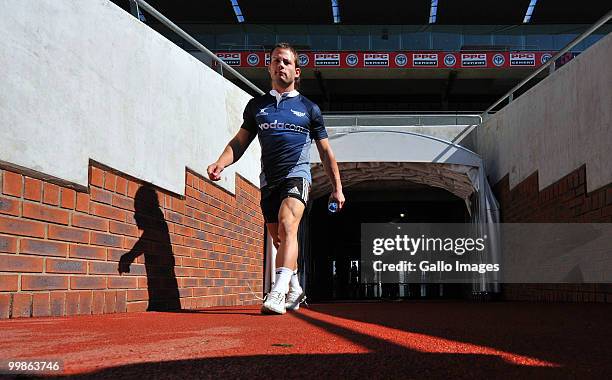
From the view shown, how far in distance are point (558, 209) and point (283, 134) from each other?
387 cm

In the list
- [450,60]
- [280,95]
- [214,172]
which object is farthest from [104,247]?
[450,60]

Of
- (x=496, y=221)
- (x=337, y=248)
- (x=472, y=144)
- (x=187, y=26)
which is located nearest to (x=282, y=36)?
(x=187, y=26)

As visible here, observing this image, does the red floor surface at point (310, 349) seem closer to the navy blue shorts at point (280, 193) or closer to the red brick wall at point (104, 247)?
the red brick wall at point (104, 247)

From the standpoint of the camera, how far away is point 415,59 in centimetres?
2662

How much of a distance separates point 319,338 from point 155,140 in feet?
8.81


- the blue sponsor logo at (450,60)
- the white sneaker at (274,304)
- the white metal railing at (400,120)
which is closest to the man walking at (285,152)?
the white sneaker at (274,304)

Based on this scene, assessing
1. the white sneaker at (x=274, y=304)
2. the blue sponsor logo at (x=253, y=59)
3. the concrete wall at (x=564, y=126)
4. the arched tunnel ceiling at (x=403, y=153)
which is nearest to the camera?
the white sneaker at (x=274, y=304)

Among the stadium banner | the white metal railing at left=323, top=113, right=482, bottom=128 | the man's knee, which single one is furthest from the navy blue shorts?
the stadium banner

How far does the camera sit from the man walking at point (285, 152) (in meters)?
3.84

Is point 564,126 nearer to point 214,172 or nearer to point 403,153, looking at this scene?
point 403,153

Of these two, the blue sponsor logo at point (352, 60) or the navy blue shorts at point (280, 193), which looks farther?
the blue sponsor logo at point (352, 60)

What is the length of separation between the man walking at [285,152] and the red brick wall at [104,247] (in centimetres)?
74

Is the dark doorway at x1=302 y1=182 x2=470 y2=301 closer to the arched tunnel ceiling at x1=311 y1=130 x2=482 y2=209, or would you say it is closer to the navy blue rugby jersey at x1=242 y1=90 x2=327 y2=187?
the arched tunnel ceiling at x1=311 y1=130 x2=482 y2=209

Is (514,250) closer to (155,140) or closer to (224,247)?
(224,247)
